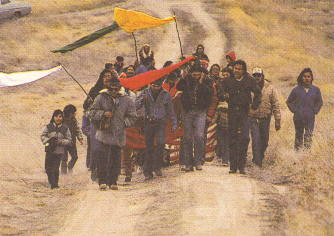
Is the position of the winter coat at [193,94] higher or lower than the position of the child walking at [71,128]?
higher

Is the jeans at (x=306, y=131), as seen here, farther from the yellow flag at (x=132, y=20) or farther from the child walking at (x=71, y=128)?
the child walking at (x=71, y=128)

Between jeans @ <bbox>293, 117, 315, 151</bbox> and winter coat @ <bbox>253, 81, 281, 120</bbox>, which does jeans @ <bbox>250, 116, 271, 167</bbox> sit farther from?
jeans @ <bbox>293, 117, 315, 151</bbox>

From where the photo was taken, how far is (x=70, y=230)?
729 cm

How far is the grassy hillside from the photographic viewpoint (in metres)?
8.22

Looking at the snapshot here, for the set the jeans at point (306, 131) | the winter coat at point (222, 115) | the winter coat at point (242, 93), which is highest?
the winter coat at point (242, 93)

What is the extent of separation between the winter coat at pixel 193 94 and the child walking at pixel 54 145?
2.37 meters

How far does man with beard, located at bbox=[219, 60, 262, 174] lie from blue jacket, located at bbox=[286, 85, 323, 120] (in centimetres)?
183

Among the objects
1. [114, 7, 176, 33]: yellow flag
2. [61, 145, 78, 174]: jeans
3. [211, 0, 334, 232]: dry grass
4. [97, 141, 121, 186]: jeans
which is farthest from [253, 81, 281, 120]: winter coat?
[61, 145, 78, 174]: jeans

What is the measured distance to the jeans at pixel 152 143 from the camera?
10.3m

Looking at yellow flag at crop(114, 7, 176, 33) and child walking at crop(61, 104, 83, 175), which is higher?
yellow flag at crop(114, 7, 176, 33)

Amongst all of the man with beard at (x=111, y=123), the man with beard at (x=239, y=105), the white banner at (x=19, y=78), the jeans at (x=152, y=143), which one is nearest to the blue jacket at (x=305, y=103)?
the man with beard at (x=239, y=105)

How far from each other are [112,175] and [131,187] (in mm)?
540

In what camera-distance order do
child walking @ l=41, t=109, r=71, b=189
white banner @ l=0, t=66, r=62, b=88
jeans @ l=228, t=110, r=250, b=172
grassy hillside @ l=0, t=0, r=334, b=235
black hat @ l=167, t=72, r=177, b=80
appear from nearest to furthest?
grassy hillside @ l=0, t=0, r=334, b=235, jeans @ l=228, t=110, r=250, b=172, child walking @ l=41, t=109, r=71, b=189, white banner @ l=0, t=66, r=62, b=88, black hat @ l=167, t=72, r=177, b=80

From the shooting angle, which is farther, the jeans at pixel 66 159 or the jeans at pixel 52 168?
the jeans at pixel 66 159
